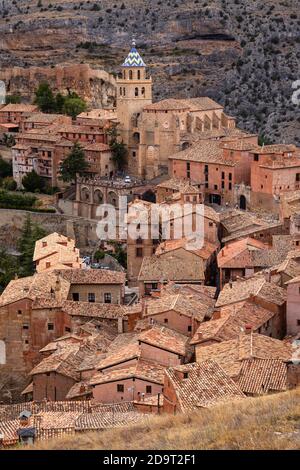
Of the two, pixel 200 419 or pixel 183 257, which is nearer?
pixel 200 419

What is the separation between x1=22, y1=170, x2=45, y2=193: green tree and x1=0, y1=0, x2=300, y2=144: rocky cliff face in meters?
16.3

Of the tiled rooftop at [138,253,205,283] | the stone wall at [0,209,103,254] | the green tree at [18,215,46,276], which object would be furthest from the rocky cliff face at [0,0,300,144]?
the tiled rooftop at [138,253,205,283]

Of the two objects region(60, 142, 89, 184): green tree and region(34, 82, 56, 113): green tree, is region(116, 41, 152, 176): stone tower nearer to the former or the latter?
region(60, 142, 89, 184): green tree

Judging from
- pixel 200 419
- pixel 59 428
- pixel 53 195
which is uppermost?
pixel 200 419

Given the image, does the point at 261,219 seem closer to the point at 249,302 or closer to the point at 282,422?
the point at 249,302

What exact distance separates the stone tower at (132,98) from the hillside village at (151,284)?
0.06 meters

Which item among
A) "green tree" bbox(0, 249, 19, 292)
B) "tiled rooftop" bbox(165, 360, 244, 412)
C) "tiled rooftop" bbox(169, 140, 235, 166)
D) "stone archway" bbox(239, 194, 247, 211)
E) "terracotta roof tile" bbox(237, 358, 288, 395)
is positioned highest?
"tiled rooftop" bbox(165, 360, 244, 412)

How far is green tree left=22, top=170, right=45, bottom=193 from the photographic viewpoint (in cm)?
4916

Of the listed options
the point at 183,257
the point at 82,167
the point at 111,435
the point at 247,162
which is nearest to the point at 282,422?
the point at 111,435

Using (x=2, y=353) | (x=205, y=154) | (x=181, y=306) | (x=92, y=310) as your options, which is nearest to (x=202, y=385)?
(x=181, y=306)

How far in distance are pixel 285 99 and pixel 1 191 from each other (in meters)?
25.6

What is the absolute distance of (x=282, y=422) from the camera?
551 inches

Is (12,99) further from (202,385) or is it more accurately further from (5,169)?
(202,385)

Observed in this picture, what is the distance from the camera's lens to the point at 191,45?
7250cm
